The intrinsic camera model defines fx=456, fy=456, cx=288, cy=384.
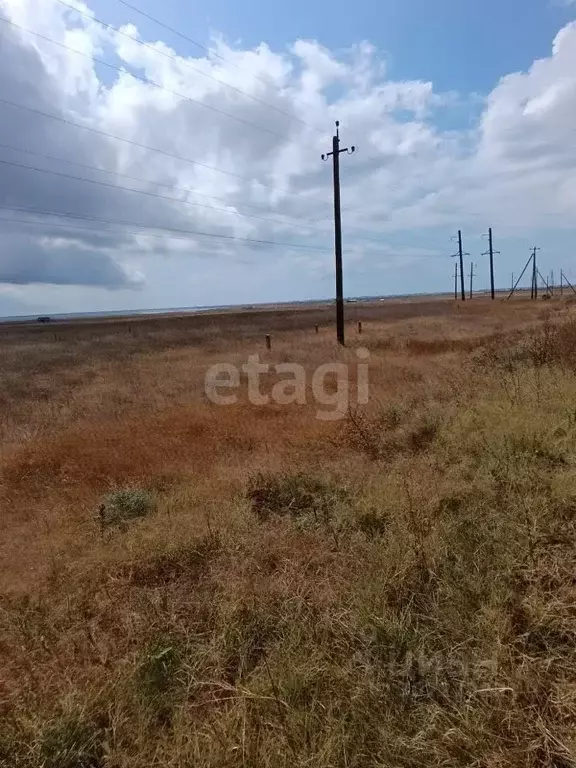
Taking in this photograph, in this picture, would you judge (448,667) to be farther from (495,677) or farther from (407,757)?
(407,757)

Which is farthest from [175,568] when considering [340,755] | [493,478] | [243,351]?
[243,351]

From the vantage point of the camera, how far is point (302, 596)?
295cm

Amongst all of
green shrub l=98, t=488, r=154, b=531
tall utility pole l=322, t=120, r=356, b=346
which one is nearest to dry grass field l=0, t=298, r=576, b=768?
green shrub l=98, t=488, r=154, b=531

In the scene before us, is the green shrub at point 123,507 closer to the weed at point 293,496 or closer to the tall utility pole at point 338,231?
the weed at point 293,496

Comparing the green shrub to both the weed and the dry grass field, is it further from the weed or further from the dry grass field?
the weed

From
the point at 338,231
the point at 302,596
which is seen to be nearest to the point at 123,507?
the point at 302,596

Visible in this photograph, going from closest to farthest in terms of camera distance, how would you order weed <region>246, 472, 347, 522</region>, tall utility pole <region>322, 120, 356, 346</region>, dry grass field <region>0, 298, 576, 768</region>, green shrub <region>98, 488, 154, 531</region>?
1. dry grass field <region>0, 298, 576, 768</region>
2. weed <region>246, 472, 347, 522</region>
3. green shrub <region>98, 488, 154, 531</region>
4. tall utility pole <region>322, 120, 356, 346</region>

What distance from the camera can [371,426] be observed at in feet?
21.7

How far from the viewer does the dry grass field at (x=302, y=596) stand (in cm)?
207

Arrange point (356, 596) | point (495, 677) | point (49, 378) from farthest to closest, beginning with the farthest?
1. point (49, 378)
2. point (356, 596)
3. point (495, 677)

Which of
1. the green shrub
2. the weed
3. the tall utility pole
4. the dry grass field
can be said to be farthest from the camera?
the tall utility pole

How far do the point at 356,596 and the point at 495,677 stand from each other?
87 centimetres

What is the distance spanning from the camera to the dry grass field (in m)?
2.07

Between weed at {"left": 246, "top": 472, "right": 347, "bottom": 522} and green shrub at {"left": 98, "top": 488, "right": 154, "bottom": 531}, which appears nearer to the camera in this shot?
weed at {"left": 246, "top": 472, "right": 347, "bottom": 522}
